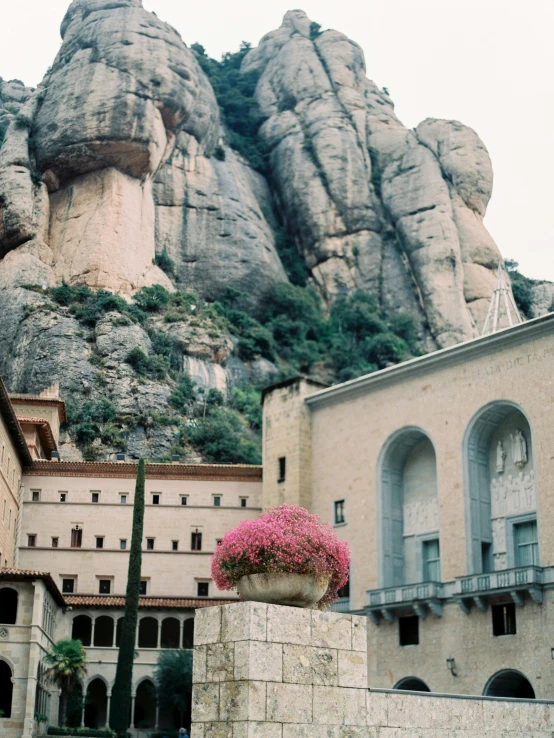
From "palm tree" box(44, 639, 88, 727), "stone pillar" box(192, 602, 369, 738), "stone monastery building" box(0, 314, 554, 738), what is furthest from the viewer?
"palm tree" box(44, 639, 88, 727)

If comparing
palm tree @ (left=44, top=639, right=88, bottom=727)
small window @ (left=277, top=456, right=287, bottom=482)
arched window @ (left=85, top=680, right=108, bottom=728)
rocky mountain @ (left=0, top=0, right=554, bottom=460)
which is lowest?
arched window @ (left=85, top=680, right=108, bottom=728)

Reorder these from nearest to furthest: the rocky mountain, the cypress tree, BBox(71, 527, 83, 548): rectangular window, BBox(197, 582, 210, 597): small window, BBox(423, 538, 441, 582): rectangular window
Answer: the cypress tree
BBox(423, 538, 441, 582): rectangular window
BBox(197, 582, 210, 597): small window
BBox(71, 527, 83, 548): rectangular window
the rocky mountain

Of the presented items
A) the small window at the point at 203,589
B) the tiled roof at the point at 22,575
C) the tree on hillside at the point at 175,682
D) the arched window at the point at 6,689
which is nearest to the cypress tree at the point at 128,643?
the tiled roof at the point at 22,575

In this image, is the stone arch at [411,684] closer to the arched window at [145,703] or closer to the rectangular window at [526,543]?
the rectangular window at [526,543]

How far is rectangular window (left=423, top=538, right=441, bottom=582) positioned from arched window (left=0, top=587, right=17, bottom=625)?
14.3 metres

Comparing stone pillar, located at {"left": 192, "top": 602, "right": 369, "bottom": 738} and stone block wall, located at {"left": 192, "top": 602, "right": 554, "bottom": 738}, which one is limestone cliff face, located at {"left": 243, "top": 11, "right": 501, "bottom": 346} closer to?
stone block wall, located at {"left": 192, "top": 602, "right": 554, "bottom": 738}

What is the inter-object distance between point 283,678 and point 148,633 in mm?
32813

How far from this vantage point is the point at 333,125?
83562mm

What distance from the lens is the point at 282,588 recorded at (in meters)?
10.5

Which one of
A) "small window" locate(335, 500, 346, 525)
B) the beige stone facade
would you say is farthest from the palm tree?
"small window" locate(335, 500, 346, 525)

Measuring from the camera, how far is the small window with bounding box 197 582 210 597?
41.6 meters

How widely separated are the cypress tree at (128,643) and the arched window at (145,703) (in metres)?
5.95

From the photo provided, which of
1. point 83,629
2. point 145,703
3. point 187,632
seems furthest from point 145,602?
point 145,703

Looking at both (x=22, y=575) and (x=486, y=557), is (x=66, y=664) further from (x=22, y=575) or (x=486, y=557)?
(x=486, y=557)
